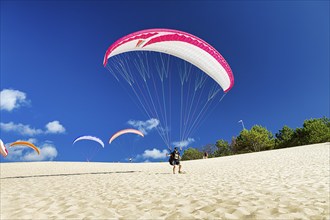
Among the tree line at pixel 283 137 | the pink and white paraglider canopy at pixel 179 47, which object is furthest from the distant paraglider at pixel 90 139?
the tree line at pixel 283 137

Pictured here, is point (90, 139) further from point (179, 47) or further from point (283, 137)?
point (283, 137)

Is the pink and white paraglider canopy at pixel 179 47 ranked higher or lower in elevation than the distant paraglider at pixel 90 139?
higher

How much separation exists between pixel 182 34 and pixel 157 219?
31.1 feet

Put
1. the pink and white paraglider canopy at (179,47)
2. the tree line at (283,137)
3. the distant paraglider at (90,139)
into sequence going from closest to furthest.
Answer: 1. the pink and white paraglider canopy at (179,47)
2. the distant paraglider at (90,139)
3. the tree line at (283,137)

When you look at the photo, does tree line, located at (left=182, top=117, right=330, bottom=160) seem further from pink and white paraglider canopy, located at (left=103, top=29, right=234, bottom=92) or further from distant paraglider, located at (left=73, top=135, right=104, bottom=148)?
pink and white paraglider canopy, located at (left=103, top=29, right=234, bottom=92)

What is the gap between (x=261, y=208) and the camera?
6.64 m

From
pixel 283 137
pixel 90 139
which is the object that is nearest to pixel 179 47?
pixel 90 139

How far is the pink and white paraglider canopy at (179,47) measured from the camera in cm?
1249

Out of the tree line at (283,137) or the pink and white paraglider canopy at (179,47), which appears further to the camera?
the tree line at (283,137)

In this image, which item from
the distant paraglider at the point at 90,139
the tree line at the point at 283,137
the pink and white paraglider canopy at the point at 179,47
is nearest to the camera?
the pink and white paraglider canopy at the point at 179,47

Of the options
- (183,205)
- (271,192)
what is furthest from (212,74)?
(183,205)

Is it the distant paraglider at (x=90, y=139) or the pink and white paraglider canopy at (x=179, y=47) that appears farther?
the distant paraglider at (x=90, y=139)

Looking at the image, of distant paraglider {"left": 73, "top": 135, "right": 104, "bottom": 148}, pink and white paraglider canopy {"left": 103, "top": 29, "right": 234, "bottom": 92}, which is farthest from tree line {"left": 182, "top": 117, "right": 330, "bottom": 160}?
pink and white paraglider canopy {"left": 103, "top": 29, "right": 234, "bottom": 92}

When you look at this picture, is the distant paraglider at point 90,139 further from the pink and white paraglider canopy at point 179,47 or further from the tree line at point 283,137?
the tree line at point 283,137
